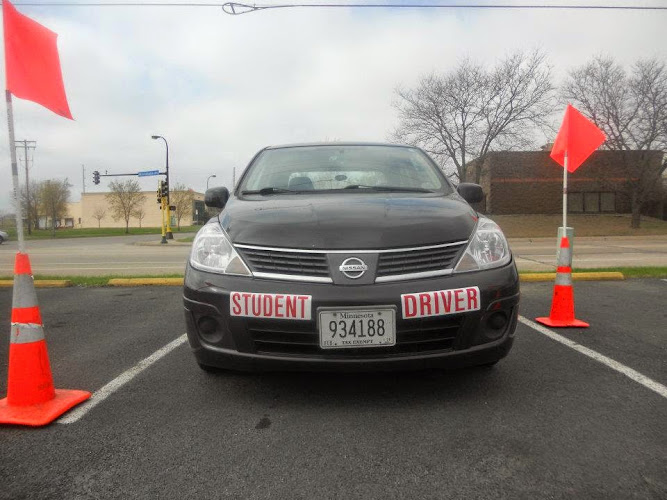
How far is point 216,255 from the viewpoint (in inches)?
105

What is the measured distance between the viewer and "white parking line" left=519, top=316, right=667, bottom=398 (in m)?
2.84

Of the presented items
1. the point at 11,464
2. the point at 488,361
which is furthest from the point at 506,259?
the point at 11,464

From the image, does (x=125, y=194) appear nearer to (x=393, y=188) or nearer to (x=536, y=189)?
(x=536, y=189)

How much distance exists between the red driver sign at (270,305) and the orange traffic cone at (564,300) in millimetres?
2899

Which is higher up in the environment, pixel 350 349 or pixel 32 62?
pixel 32 62

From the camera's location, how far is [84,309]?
567 centimetres

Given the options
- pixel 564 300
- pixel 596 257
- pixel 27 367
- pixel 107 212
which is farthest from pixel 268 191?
pixel 107 212

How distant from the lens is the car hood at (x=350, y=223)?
255 centimetres

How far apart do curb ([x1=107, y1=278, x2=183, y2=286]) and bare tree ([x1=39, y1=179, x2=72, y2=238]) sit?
5143 cm

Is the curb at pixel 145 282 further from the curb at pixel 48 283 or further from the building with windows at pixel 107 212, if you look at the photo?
the building with windows at pixel 107 212

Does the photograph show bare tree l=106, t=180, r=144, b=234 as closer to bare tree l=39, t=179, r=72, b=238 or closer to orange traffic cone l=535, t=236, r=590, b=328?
bare tree l=39, t=179, r=72, b=238

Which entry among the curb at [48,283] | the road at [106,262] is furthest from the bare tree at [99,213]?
the curb at [48,283]

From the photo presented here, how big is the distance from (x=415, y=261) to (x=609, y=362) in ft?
5.85

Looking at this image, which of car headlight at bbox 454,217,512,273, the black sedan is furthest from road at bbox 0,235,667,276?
the black sedan
